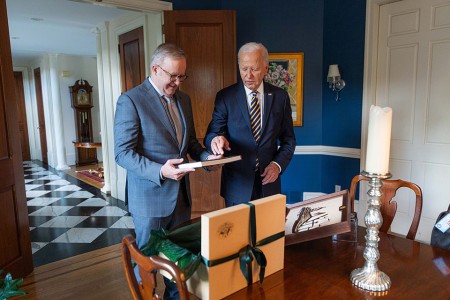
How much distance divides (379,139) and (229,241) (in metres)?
0.49

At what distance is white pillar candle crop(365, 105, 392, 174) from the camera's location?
0.90 m

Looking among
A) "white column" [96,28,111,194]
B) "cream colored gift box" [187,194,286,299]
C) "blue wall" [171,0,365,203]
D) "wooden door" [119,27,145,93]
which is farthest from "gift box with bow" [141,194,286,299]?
"white column" [96,28,111,194]

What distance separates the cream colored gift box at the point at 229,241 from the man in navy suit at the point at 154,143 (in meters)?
0.54

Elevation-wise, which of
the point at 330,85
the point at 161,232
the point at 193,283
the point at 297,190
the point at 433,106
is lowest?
the point at 297,190

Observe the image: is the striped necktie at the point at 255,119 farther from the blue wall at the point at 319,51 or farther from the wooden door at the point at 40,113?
the wooden door at the point at 40,113

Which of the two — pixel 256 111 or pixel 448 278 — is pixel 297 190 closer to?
pixel 256 111

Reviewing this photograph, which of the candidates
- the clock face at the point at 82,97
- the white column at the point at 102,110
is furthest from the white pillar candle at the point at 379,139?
the clock face at the point at 82,97

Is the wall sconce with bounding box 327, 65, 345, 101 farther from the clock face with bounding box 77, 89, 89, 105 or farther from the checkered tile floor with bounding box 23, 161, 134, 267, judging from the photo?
the clock face with bounding box 77, 89, 89, 105

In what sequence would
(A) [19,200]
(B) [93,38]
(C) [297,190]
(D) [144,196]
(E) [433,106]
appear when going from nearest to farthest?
1. (D) [144,196]
2. (A) [19,200]
3. (E) [433,106]
4. (C) [297,190]
5. (B) [93,38]

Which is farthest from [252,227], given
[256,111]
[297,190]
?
[297,190]

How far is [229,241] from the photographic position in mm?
910

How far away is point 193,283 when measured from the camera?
943 millimetres

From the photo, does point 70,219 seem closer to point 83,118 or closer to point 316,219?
point 316,219

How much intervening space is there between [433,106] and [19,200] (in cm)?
348
